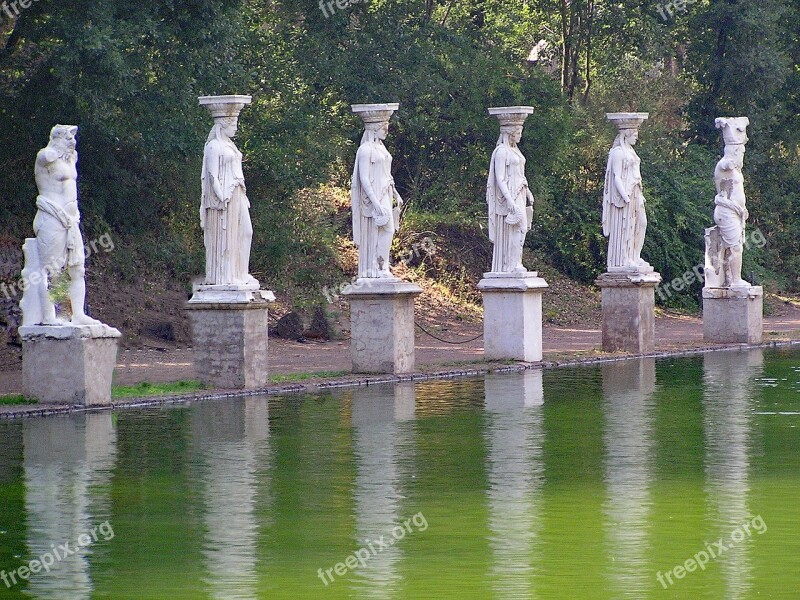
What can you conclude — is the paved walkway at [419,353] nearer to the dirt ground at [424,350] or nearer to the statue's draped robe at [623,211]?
the dirt ground at [424,350]

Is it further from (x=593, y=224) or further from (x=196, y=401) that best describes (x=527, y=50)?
(x=196, y=401)

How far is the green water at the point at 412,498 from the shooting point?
26.8 feet

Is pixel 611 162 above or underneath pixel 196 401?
above

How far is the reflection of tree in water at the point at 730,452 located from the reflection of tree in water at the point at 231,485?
2.43 meters

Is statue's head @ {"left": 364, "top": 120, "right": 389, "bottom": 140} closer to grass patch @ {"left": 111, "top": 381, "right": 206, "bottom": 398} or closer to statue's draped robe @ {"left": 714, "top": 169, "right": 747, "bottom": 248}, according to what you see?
grass patch @ {"left": 111, "top": 381, "right": 206, "bottom": 398}

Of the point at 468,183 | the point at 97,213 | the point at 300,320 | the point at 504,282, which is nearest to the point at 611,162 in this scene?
the point at 504,282

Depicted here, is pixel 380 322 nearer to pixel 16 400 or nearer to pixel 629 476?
pixel 16 400

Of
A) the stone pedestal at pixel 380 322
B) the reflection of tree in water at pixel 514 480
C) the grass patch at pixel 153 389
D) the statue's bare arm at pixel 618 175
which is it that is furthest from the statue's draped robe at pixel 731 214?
the grass patch at pixel 153 389

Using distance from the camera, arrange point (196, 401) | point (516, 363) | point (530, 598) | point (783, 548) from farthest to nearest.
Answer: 1. point (516, 363)
2. point (196, 401)
3. point (783, 548)
4. point (530, 598)

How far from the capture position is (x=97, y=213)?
80.2ft

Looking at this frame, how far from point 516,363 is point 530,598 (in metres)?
12.7

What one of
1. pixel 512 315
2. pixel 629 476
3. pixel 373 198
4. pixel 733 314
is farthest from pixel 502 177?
pixel 629 476

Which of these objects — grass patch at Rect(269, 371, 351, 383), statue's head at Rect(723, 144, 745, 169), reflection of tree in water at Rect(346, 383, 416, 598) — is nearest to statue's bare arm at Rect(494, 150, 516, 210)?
grass patch at Rect(269, 371, 351, 383)

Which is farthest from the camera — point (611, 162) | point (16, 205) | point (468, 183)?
point (468, 183)
